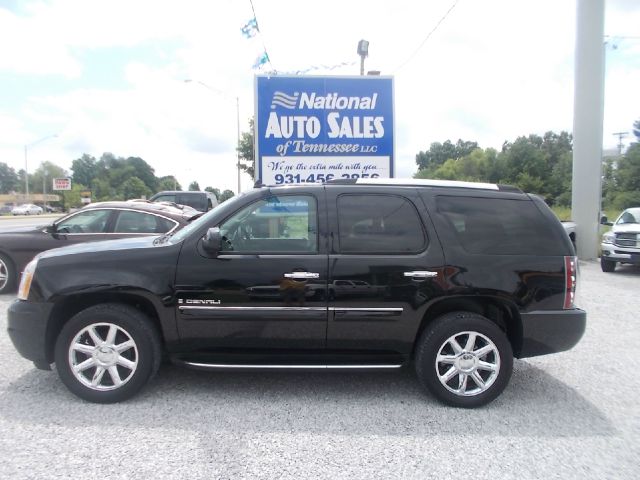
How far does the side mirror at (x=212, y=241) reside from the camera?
3.68 metres

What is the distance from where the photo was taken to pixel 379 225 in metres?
3.94

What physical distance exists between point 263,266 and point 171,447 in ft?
4.65

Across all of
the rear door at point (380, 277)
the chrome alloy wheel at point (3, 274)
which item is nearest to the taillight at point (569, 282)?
the rear door at point (380, 277)

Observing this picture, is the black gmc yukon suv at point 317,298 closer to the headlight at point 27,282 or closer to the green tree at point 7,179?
the headlight at point 27,282

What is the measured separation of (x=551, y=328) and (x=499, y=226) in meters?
0.92

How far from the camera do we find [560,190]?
71.8 metres

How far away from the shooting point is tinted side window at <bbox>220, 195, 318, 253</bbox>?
12.8ft

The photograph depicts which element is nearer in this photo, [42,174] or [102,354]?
[102,354]

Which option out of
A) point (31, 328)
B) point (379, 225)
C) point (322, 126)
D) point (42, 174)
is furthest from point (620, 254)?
point (42, 174)

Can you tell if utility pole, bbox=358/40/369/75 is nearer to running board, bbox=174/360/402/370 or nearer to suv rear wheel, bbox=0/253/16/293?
suv rear wheel, bbox=0/253/16/293

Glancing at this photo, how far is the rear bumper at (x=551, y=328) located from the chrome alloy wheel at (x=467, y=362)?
33cm

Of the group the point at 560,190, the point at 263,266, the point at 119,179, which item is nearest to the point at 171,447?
the point at 263,266

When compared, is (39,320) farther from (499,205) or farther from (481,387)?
(499,205)

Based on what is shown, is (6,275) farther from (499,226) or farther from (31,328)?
(499,226)
